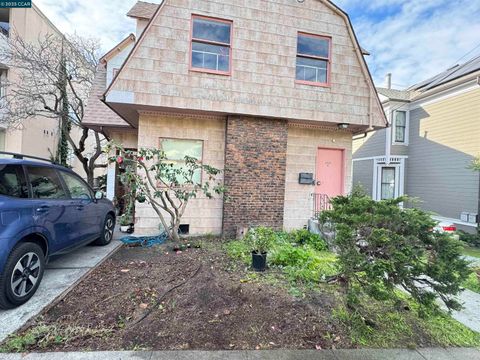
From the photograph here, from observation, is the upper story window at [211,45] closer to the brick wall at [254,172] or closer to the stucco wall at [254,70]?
the stucco wall at [254,70]

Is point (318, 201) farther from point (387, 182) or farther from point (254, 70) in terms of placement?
point (387, 182)

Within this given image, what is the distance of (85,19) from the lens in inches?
447

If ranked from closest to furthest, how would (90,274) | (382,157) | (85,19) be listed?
(90,274) < (85,19) < (382,157)

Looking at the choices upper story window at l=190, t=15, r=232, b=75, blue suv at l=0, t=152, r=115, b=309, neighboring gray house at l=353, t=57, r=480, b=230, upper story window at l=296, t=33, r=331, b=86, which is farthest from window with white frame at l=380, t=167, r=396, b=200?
blue suv at l=0, t=152, r=115, b=309

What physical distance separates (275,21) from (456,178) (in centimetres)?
932

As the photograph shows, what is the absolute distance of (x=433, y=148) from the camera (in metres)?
11.3

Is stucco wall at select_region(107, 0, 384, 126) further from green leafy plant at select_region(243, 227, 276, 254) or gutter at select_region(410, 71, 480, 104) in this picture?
gutter at select_region(410, 71, 480, 104)

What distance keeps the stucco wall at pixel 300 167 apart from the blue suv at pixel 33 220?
5264 mm

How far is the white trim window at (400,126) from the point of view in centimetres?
1261

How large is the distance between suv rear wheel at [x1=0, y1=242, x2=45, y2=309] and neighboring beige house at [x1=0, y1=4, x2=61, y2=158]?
1140 centimetres

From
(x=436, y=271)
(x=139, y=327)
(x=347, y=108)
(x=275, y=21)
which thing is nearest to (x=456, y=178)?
(x=347, y=108)

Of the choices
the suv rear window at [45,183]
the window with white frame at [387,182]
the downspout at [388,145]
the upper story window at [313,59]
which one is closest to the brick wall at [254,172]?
the upper story window at [313,59]

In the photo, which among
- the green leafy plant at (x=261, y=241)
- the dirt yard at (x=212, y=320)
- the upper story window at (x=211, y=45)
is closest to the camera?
the dirt yard at (x=212, y=320)

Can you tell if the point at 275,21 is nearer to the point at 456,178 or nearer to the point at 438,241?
the point at 438,241
